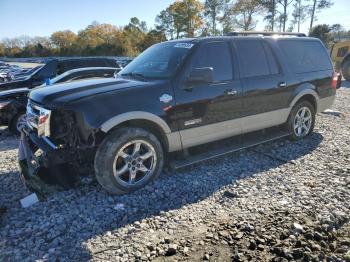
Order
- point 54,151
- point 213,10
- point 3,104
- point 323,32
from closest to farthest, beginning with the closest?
point 54,151, point 3,104, point 323,32, point 213,10

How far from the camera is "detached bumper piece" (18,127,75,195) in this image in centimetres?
378

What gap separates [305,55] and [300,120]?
124 centimetres

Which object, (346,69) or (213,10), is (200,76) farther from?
(213,10)

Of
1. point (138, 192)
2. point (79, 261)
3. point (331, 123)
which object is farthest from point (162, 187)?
point (331, 123)

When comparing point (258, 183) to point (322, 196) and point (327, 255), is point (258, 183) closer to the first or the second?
point (322, 196)

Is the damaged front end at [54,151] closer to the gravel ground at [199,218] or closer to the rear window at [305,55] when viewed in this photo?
the gravel ground at [199,218]

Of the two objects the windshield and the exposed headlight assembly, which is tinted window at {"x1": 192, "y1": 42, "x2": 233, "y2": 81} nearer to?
the windshield

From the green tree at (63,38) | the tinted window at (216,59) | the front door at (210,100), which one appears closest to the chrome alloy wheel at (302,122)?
A: the front door at (210,100)

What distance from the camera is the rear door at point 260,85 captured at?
509cm

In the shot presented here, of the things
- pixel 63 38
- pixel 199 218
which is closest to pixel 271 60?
pixel 199 218

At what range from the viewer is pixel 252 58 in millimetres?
5223

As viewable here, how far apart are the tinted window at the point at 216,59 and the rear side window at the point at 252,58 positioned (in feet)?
0.92

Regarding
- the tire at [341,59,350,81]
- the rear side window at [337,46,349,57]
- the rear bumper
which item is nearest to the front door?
the rear bumper

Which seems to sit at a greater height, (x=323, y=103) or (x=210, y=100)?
(x=210, y=100)
